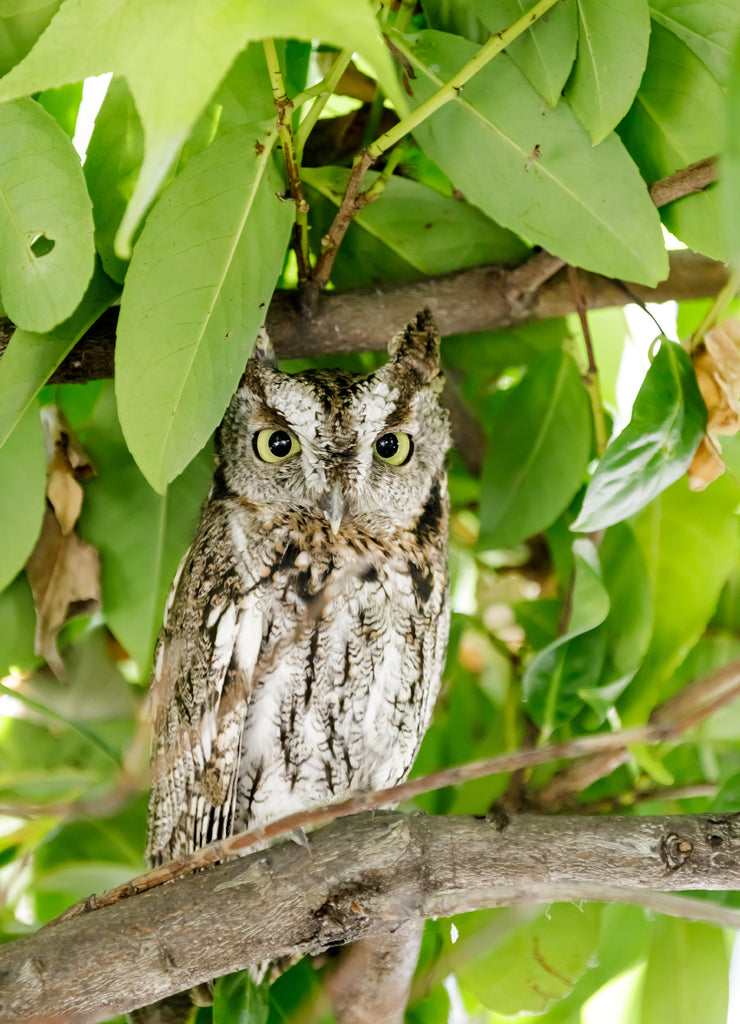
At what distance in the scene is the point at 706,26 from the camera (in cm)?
89

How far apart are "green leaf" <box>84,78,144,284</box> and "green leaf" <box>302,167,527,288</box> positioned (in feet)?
0.78

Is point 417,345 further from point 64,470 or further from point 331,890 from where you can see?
point 331,890

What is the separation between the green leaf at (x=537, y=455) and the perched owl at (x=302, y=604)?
0.35 ft

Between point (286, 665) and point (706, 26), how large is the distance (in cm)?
87

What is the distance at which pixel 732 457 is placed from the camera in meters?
1.01

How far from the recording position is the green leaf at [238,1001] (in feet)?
Result: 3.40

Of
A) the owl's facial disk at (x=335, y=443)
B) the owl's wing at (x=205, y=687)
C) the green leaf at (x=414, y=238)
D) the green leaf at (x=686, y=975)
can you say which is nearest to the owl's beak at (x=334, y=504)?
the owl's facial disk at (x=335, y=443)

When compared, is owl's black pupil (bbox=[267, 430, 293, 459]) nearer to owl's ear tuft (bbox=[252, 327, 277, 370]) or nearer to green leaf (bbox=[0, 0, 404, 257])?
owl's ear tuft (bbox=[252, 327, 277, 370])

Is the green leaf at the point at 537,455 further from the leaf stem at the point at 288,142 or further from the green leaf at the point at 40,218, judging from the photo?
the green leaf at the point at 40,218

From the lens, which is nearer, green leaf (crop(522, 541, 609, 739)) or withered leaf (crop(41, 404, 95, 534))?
green leaf (crop(522, 541, 609, 739))

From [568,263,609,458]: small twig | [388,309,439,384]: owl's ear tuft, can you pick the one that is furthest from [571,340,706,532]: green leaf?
[388,309,439,384]: owl's ear tuft

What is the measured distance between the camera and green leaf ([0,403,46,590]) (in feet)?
3.29

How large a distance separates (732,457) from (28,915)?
1.14m

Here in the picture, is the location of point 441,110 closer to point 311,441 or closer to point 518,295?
point 518,295
